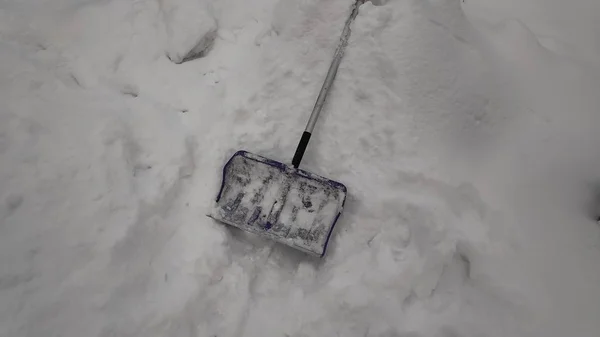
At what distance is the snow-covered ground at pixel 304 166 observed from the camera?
5.72ft

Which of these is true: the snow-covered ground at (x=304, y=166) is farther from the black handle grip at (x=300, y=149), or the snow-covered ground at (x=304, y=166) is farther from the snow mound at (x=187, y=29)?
the black handle grip at (x=300, y=149)

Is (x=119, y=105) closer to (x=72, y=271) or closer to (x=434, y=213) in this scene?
(x=72, y=271)

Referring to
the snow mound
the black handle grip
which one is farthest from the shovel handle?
the snow mound

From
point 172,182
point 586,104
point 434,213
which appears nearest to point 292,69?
point 172,182

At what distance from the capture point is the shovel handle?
6.60ft

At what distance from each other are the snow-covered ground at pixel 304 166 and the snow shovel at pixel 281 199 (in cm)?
9

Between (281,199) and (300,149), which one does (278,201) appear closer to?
(281,199)

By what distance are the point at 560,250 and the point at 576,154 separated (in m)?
0.49

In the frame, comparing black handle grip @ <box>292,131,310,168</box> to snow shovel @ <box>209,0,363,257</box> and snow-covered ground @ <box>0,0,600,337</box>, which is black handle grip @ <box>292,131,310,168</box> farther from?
snow-covered ground @ <box>0,0,600,337</box>

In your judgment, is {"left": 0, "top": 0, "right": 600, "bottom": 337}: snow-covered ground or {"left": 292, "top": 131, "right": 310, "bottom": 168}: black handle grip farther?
{"left": 292, "top": 131, "right": 310, "bottom": 168}: black handle grip

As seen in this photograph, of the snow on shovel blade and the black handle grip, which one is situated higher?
the black handle grip

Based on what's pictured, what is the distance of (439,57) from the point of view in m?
2.17

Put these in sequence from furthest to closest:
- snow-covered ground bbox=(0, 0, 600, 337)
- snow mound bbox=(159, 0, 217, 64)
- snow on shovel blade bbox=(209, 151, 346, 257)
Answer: snow mound bbox=(159, 0, 217, 64)
snow on shovel blade bbox=(209, 151, 346, 257)
snow-covered ground bbox=(0, 0, 600, 337)

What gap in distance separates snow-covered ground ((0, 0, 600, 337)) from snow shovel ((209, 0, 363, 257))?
9 cm
